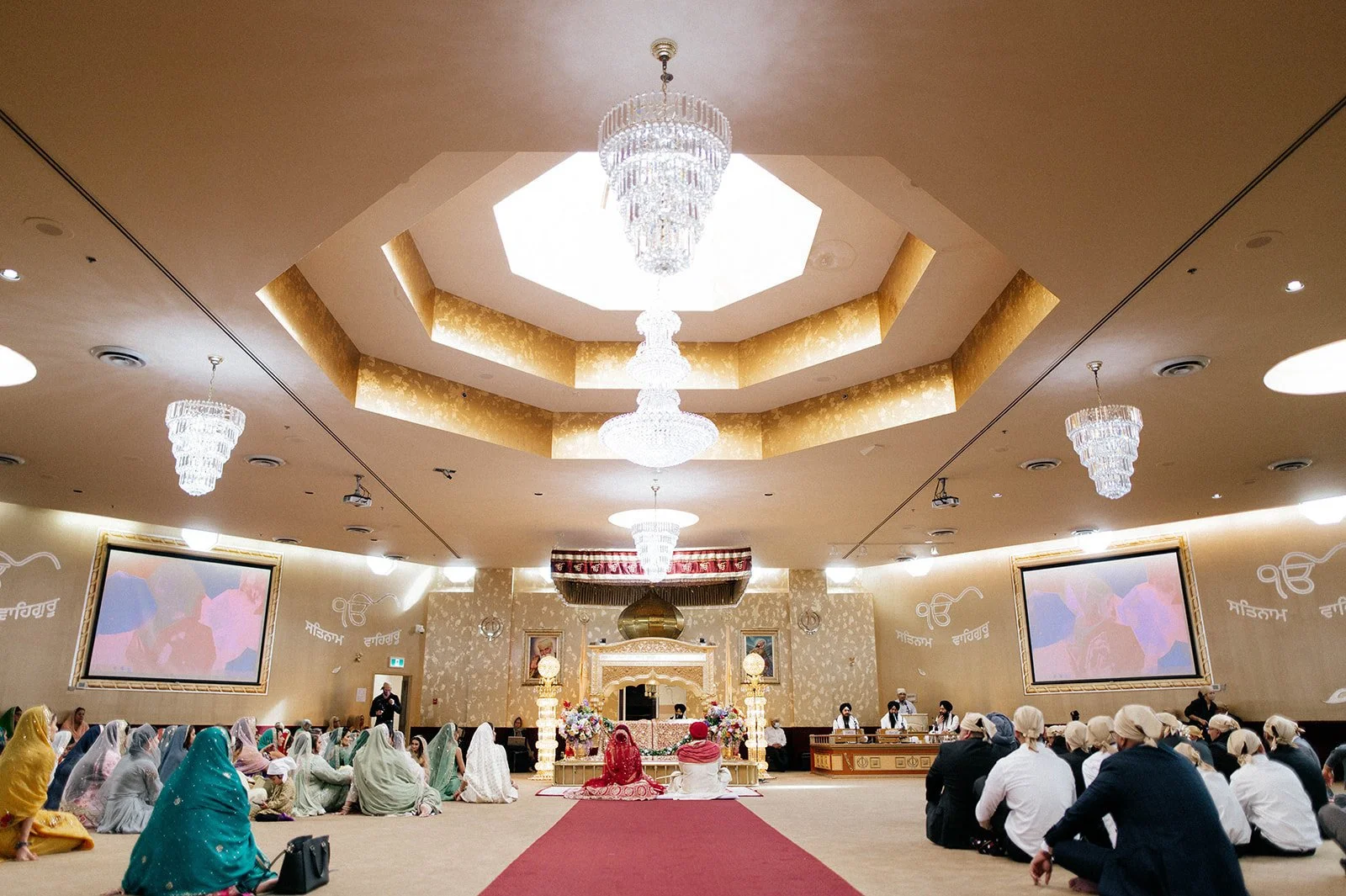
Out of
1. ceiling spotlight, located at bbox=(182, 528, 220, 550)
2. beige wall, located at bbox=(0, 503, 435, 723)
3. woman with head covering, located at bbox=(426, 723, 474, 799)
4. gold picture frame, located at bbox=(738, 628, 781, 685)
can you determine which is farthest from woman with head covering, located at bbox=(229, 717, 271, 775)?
gold picture frame, located at bbox=(738, 628, 781, 685)

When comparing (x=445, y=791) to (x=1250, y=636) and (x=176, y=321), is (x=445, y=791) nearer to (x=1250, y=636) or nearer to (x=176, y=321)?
(x=176, y=321)

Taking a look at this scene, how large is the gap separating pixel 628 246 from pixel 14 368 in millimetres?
5871

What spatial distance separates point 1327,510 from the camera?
1326 cm

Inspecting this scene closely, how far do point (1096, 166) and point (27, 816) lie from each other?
8565 mm

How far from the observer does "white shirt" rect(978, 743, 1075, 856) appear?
574cm

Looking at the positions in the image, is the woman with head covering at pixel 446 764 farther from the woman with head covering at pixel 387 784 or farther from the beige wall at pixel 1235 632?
the beige wall at pixel 1235 632

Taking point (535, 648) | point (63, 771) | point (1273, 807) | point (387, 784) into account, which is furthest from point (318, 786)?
point (1273, 807)

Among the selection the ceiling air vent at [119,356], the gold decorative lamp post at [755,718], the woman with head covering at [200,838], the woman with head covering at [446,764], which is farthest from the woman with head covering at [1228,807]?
the gold decorative lamp post at [755,718]

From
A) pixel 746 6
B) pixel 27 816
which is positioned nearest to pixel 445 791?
pixel 27 816

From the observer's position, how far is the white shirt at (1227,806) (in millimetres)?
5891

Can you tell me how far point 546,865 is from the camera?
5.95m

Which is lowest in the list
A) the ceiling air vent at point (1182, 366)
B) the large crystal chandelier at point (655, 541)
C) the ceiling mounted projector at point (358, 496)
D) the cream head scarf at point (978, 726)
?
the cream head scarf at point (978, 726)

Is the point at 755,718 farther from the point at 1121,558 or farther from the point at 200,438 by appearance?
the point at 200,438

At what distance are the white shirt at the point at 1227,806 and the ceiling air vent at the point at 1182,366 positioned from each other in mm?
3653
